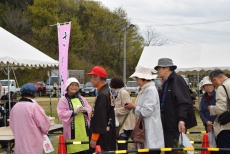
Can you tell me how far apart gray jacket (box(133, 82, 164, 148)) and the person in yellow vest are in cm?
156

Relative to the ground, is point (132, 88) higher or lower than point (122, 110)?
lower

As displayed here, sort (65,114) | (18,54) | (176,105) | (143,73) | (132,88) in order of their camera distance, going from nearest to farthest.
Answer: (176,105)
(143,73)
(65,114)
(18,54)
(132,88)

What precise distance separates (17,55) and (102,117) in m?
5.92

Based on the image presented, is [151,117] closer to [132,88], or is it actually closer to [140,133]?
[140,133]

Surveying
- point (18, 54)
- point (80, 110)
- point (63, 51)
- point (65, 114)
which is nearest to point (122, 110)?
point (80, 110)

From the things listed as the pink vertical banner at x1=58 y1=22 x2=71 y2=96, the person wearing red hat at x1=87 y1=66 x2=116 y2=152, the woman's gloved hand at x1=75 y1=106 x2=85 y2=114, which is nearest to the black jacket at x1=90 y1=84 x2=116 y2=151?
the person wearing red hat at x1=87 y1=66 x2=116 y2=152

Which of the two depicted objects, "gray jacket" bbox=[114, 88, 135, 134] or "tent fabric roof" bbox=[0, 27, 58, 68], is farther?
"tent fabric roof" bbox=[0, 27, 58, 68]

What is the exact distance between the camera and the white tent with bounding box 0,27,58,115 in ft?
32.0

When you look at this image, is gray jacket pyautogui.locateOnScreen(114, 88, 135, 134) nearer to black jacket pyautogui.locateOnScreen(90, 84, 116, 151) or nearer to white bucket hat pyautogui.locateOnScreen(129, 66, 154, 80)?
black jacket pyautogui.locateOnScreen(90, 84, 116, 151)

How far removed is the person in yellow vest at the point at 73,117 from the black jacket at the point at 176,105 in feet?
5.48

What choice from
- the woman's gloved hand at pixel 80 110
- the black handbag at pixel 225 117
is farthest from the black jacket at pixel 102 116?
the black handbag at pixel 225 117

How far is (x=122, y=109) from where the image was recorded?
6.99 meters

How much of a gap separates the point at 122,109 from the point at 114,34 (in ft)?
140

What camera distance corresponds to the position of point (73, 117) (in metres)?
6.25
